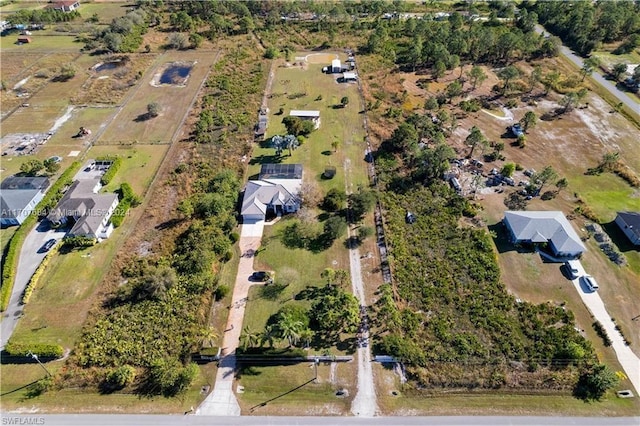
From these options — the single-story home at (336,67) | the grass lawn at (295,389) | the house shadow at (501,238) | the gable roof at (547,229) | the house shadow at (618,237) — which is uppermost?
the single-story home at (336,67)

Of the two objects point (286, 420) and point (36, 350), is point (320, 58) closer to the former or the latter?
point (36, 350)

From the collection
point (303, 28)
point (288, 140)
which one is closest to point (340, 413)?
point (288, 140)

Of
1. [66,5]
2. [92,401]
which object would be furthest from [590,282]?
[66,5]

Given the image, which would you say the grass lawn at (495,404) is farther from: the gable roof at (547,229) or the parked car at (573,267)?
the gable roof at (547,229)

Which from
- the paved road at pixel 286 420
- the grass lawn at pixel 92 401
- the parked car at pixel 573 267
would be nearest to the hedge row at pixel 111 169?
the grass lawn at pixel 92 401

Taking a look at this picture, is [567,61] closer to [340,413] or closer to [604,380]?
[604,380]

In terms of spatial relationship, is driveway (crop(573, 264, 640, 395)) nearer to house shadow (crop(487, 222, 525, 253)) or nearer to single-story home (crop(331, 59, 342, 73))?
house shadow (crop(487, 222, 525, 253))
